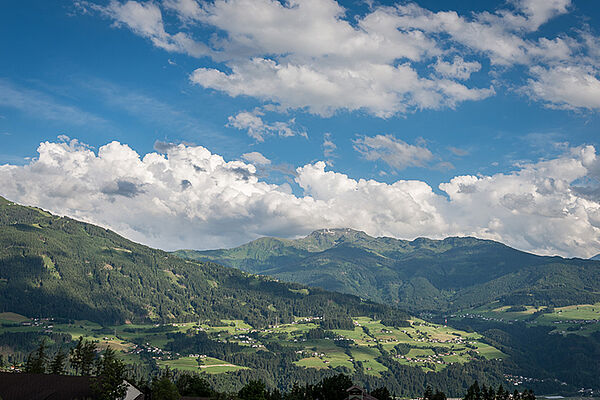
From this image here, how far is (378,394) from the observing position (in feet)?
566

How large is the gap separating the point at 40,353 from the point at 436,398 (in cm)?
13490

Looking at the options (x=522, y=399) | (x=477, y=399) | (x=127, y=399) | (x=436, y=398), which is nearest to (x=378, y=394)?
(x=436, y=398)

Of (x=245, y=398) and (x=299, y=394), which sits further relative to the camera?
(x=299, y=394)

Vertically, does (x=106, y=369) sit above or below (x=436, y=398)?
above

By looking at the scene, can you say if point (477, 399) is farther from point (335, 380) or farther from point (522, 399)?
point (335, 380)

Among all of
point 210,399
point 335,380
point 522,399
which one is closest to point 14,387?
point 210,399

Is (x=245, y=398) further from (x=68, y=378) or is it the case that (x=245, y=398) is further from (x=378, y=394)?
(x=378, y=394)

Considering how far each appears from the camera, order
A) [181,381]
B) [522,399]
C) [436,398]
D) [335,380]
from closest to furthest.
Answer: [335,380] < [181,381] < [436,398] < [522,399]

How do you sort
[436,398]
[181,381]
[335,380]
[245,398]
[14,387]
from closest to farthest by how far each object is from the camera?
[14,387] < [245,398] < [335,380] < [181,381] < [436,398]

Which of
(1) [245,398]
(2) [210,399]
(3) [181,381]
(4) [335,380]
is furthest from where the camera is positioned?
(3) [181,381]

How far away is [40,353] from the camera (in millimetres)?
163000

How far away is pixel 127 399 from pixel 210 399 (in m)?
19.5

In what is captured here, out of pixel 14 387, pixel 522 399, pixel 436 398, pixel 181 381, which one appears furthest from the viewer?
pixel 522 399

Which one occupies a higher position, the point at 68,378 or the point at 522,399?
the point at 68,378
